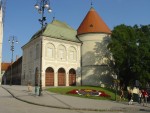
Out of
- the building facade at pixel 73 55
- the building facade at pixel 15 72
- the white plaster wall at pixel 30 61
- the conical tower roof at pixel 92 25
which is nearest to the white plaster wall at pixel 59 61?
the building facade at pixel 73 55

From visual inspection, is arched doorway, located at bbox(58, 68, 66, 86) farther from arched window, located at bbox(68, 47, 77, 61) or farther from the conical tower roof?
the conical tower roof

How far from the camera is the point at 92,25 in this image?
61125mm

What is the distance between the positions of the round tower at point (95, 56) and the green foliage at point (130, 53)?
328 cm

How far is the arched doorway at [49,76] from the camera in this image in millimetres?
54000

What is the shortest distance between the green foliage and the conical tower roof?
493 cm

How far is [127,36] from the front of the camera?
55.1 meters

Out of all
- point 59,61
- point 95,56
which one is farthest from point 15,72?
point 95,56

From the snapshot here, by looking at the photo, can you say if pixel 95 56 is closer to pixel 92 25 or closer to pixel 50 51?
pixel 92 25

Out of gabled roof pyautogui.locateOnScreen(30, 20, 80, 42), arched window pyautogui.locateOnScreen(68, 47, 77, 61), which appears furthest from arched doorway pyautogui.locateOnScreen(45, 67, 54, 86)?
gabled roof pyautogui.locateOnScreen(30, 20, 80, 42)

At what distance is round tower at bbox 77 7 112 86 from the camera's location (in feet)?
192

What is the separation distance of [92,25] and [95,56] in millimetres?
7066

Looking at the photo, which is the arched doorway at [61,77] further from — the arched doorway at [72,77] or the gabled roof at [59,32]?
the gabled roof at [59,32]

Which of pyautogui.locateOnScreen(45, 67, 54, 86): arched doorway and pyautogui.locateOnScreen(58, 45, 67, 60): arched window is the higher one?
pyautogui.locateOnScreen(58, 45, 67, 60): arched window

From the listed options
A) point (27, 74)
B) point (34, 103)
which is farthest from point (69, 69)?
point (34, 103)
